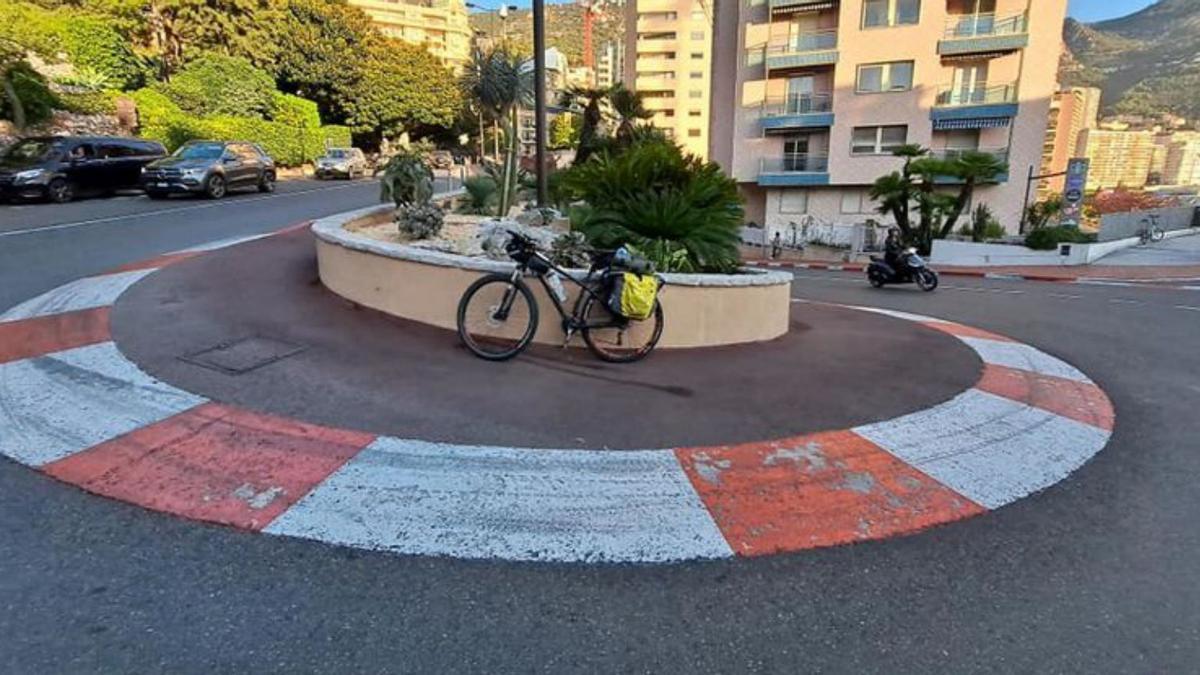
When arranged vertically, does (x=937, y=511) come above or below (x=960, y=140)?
below

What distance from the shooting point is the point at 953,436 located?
416 centimetres

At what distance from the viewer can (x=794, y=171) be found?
3434cm

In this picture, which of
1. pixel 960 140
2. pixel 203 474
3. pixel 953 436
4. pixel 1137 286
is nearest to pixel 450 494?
pixel 203 474

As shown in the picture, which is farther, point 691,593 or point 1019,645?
point 691,593

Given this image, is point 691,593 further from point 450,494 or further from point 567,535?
point 450,494

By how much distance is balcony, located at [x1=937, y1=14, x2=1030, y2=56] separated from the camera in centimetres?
2953

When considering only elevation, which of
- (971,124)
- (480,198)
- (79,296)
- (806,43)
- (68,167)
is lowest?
(79,296)

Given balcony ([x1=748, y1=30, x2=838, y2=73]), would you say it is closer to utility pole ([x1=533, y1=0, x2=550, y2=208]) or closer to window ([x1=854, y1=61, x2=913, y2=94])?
window ([x1=854, y1=61, x2=913, y2=94])

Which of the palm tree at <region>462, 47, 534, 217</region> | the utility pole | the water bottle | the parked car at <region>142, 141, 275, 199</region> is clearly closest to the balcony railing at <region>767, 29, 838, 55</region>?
the palm tree at <region>462, 47, 534, 217</region>

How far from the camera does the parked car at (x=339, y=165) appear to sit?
103 feet

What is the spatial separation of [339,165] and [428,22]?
3197 inches

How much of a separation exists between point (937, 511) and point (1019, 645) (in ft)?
3.23

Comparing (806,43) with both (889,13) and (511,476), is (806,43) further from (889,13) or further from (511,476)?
(511,476)

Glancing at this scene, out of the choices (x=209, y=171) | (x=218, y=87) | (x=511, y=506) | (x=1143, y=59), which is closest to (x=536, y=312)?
(x=511, y=506)
